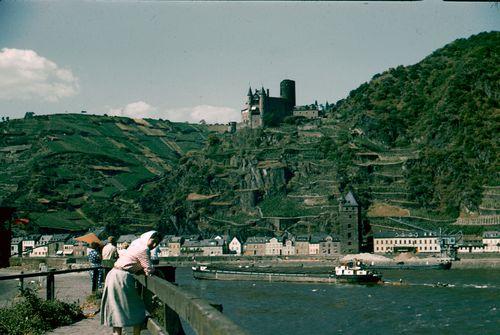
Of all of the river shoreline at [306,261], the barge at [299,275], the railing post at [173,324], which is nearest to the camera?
the railing post at [173,324]

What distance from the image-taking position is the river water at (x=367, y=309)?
107 ft

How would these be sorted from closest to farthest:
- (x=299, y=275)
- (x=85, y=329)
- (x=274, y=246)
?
1. (x=85, y=329)
2. (x=299, y=275)
3. (x=274, y=246)

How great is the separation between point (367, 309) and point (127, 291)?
36.7 m

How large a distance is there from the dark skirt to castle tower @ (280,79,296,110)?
160m

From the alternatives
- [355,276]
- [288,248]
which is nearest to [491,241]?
[288,248]

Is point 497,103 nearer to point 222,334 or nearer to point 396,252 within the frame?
point 396,252

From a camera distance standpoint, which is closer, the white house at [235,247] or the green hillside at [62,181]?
the white house at [235,247]

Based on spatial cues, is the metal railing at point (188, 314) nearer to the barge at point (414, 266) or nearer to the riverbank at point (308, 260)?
the barge at point (414, 266)

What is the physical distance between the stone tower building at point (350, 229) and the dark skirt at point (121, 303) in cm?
10605

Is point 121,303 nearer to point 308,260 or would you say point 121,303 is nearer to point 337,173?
point 308,260

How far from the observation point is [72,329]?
9469 mm

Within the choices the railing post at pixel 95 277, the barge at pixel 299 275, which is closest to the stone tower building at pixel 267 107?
the barge at pixel 299 275

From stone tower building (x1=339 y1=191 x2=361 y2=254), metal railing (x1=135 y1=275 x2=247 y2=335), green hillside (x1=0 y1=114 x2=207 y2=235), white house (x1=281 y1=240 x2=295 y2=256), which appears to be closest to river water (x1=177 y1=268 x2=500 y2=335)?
metal railing (x1=135 y1=275 x2=247 y2=335)

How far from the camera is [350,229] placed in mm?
111562
